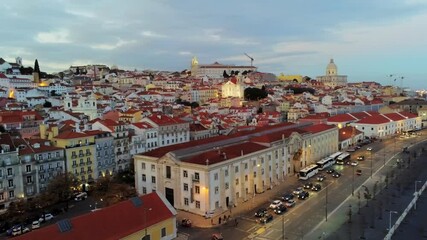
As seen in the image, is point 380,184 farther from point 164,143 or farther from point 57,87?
point 57,87

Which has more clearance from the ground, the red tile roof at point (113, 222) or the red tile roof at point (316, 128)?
the red tile roof at point (316, 128)

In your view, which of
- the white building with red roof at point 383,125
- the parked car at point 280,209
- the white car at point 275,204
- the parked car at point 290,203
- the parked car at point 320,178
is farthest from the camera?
the white building with red roof at point 383,125

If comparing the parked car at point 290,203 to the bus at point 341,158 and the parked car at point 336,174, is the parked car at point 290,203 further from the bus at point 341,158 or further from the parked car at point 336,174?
the bus at point 341,158

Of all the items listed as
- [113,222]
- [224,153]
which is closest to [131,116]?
[224,153]

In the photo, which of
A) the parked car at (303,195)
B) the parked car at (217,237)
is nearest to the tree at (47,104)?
the parked car at (303,195)

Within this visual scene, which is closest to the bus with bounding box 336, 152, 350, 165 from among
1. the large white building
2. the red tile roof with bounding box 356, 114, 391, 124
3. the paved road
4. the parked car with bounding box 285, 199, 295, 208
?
the paved road

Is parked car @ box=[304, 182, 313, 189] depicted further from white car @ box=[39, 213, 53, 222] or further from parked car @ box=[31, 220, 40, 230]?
parked car @ box=[31, 220, 40, 230]
